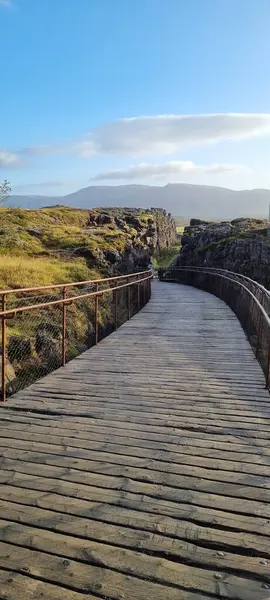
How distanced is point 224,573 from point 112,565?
2.07 ft

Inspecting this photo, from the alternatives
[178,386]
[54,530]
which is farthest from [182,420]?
[54,530]

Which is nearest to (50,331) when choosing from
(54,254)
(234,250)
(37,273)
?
(37,273)

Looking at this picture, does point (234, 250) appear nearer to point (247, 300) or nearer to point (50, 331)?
point (247, 300)

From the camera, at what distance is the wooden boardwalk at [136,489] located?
2486mm

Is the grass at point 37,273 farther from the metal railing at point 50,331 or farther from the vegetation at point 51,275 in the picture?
the metal railing at point 50,331

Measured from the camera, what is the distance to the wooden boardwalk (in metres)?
2.49

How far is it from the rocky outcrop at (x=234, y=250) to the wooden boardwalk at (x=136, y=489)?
2792 centimetres

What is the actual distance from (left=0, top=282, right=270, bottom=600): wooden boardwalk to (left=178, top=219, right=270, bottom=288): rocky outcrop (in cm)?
2792

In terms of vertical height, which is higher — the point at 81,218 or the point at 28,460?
the point at 81,218

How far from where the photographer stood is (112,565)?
2561mm

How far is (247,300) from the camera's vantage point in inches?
459

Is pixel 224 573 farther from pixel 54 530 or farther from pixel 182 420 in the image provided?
pixel 182 420

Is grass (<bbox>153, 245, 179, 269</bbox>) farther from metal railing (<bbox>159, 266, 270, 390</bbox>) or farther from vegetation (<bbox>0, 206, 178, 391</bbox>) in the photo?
metal railing (<bbox>159, 266, 270, 390</bbox>)

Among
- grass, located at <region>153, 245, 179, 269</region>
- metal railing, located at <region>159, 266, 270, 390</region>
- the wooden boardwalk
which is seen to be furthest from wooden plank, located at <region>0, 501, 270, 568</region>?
grass, located at <region>153, 245, 179, 269</region>
